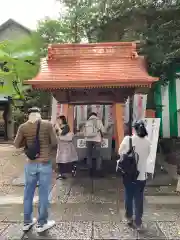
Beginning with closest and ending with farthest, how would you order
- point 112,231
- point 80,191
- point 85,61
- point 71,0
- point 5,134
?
point 112,231 → point 80,191 → point 85,61 → point 71,0 → point 5,134

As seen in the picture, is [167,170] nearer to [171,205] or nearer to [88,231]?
[171,205]

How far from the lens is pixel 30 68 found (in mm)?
14234

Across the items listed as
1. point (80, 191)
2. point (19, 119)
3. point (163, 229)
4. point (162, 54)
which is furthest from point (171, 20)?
point (19, 119)

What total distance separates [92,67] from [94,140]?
7.28 ft

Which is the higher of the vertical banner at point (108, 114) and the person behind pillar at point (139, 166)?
the vertical banner at point (108, 114)

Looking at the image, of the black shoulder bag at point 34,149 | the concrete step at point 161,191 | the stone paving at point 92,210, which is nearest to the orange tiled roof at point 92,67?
the stone paving at point 92,210

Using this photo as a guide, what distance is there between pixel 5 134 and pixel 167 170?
16.4m

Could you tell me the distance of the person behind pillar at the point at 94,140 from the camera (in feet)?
31.6

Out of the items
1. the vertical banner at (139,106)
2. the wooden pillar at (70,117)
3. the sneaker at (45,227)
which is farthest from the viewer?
the vertical banner at (139,106)

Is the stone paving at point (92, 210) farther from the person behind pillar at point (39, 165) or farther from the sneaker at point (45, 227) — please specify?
the person behind pillar at point (39, 165)

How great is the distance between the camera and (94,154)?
1008 cm

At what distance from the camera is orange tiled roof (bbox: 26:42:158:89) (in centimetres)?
939

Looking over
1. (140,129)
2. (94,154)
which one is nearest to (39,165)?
(140,129)

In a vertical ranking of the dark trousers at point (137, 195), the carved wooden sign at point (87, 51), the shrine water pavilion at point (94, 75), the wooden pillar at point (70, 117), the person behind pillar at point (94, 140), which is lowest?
the dark trousers at point (137, 195)
